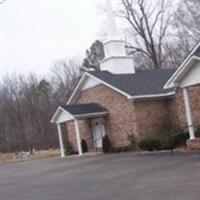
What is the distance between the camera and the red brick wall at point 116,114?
94.1ft

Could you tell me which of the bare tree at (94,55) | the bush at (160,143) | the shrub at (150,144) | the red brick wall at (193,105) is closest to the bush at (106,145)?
the shrub at (150,144)

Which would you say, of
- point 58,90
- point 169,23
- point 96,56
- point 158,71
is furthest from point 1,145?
point 158,71

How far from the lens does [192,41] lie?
4988 cm

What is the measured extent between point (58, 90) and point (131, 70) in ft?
105

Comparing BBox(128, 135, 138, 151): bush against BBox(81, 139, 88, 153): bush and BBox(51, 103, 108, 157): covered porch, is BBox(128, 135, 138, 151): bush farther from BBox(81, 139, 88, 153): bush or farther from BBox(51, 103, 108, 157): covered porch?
BBox(81, 139, 88, 153): bush

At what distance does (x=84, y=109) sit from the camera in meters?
31.2

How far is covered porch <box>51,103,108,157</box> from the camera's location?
3059 cm

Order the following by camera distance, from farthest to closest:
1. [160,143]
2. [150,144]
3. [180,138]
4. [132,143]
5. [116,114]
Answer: [116,114] → [132,143] → [150,144] → [180,138] → [160,143]

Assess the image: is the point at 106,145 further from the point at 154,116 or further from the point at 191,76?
the point at 191,76

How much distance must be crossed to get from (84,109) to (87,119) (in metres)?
1.94

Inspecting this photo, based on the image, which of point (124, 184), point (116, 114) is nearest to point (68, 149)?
point (116, 114)

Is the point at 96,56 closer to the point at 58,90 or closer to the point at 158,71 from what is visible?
the point at 58,90

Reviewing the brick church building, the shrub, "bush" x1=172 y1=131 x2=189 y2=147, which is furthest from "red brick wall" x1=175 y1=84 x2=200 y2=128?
the shrub

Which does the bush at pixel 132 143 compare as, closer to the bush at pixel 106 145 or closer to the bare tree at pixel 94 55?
the bush at pixel 106 145
